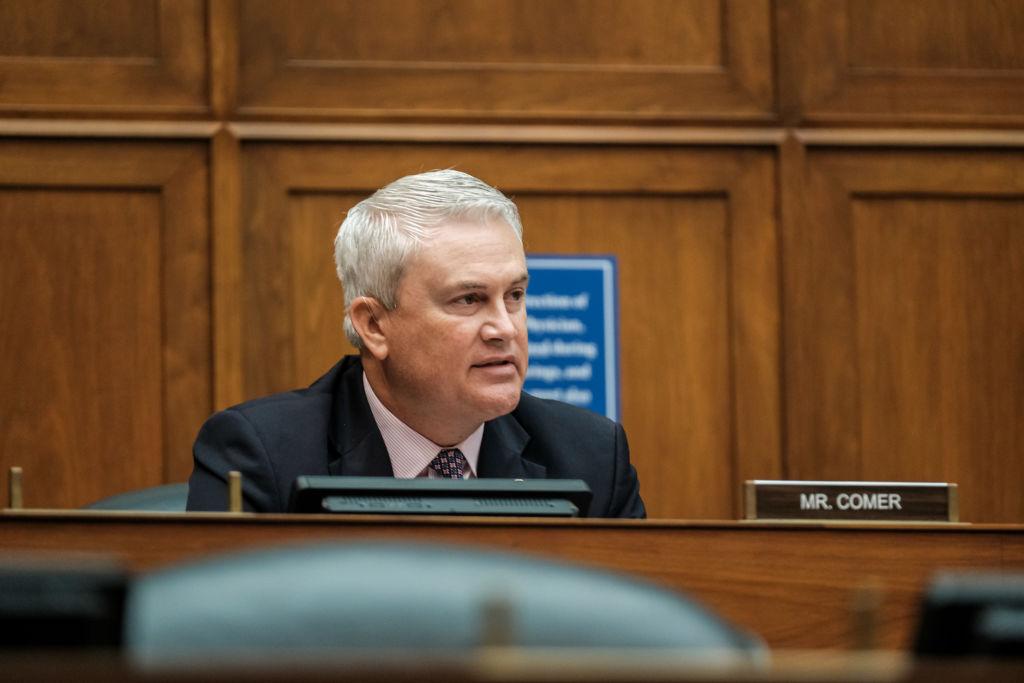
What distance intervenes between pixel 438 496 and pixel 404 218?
1.11 meters

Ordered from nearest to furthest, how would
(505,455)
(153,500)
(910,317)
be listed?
(153,500) → (505,455) → (910,317)

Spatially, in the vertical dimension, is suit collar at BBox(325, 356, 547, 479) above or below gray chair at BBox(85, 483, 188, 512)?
above

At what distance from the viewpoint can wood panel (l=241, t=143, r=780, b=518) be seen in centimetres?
418

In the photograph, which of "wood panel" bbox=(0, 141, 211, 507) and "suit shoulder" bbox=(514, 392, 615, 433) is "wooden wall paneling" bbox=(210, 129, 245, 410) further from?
"suit shoulder" bbox=(514, 392, 615, 433)

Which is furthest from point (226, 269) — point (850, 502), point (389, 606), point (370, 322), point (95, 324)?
point (389, 606)

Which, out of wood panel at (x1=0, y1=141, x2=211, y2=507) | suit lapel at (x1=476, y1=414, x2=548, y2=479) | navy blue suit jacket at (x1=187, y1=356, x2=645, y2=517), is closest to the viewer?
navy blue suit jacket at (x1=187, y1=356, x2=645, y2=517)

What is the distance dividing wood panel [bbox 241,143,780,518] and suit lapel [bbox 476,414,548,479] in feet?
3.91

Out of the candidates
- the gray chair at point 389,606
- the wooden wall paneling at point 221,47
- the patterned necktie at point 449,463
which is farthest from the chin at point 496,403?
the gray chair at point 389,606

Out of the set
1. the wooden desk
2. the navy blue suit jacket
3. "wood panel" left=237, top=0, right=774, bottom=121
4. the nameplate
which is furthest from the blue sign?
the wooden desk

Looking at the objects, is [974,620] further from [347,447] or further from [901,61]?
[901,61]

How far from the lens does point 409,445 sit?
3.00m

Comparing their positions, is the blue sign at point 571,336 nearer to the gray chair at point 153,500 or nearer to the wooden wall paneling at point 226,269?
the wooden wall paneling at point 226,269

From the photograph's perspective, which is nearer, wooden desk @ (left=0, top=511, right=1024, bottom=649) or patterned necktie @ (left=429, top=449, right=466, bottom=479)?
wooden desk @ (left=0, top=511, right=1024, bottom=649)

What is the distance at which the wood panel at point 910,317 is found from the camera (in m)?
4.27
